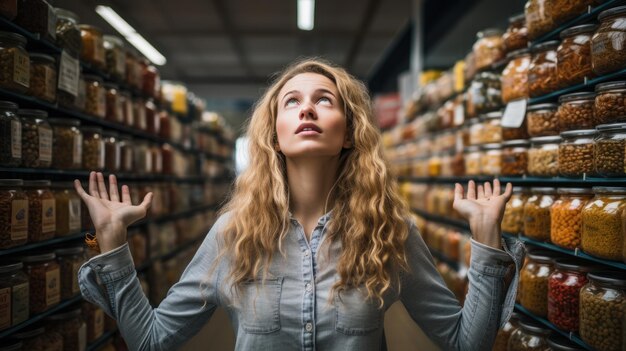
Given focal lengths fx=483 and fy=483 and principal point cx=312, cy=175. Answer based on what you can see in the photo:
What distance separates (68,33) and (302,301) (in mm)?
2144

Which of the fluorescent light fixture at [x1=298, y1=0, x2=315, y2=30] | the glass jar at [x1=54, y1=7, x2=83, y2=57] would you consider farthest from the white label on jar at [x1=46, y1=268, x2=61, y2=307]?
the fluorescent light fixture at [x1=298, y1=0, x2=315, y2=30]

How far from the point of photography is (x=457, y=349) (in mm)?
1520

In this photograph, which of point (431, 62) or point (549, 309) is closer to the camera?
point (549, 309)

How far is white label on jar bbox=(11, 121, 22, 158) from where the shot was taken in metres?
2.09

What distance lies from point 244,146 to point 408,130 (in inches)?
191

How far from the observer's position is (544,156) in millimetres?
2492

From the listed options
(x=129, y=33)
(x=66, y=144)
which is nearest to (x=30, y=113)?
(x=66, y=144)

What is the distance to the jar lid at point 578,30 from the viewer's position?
6.94ft

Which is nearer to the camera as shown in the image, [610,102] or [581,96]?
[610,102]

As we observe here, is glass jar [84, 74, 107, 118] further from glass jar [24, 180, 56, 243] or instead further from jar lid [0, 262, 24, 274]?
A: jar lid [0, 262, 24, 274]

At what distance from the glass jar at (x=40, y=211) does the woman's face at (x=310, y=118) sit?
4.60 ft

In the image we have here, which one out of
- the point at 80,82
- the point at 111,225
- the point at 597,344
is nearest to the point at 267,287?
the point at 111,225

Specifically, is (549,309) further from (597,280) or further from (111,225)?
(111,225)

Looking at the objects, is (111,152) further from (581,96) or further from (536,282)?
(581,96)
